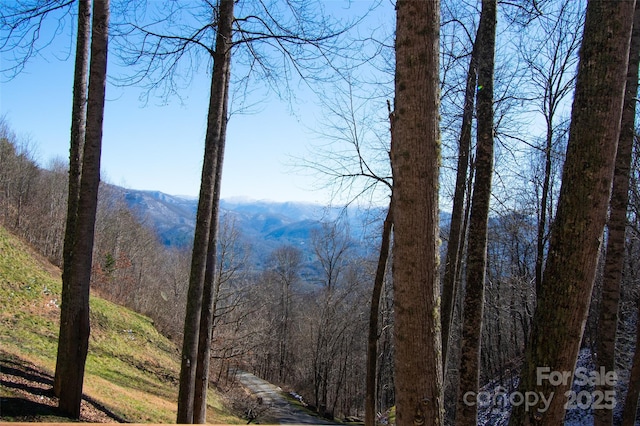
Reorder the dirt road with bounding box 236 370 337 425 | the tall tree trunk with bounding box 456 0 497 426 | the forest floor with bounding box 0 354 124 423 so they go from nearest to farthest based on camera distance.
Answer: the tall tree trunk with bounding box 456 0 497 426 < the forest floor with bounding box 0 354 124 423 < the dirt road with bounding box 236 370 337 425

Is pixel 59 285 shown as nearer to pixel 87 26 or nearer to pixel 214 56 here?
pixel 87 26

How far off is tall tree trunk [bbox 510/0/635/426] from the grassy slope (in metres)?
7.10

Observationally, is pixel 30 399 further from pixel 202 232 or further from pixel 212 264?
pixel 202 232

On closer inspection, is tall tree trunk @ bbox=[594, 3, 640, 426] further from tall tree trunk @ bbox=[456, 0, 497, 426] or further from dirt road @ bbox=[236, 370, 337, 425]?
dirt road @ bbox=[236, 370, 337, 425]

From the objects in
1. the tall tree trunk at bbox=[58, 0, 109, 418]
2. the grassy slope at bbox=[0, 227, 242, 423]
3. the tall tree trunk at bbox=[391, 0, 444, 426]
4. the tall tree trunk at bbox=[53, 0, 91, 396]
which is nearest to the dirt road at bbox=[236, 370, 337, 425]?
the grassy slope at bbox=[0, 227, 242, 423]

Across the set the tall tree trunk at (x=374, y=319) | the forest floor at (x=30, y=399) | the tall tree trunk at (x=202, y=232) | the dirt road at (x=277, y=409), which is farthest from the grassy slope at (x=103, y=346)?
the tall tree trunk at (x=374, y=319)

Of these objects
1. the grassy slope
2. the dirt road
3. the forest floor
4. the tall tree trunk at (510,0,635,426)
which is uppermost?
the tall tree trunk at (510,0,635,426)

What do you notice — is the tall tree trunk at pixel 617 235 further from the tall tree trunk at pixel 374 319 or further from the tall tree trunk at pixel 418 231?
the tall tree trunk at pixel 418 231

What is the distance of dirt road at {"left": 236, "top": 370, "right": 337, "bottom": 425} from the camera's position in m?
17.4

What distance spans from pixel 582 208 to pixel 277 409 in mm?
19951

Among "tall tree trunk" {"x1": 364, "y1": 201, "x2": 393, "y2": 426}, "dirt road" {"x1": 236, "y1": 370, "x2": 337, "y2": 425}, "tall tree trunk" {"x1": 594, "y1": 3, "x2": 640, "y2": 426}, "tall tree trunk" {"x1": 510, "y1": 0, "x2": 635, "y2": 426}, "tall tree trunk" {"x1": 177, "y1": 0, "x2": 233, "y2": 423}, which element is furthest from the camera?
"dirt road" {"x1": 236, "y1": 370, "x2": 337, "y2": 425}

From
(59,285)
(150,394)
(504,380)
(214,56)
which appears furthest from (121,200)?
(214,56)

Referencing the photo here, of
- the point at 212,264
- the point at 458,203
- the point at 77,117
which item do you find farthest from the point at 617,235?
the point at 77,117

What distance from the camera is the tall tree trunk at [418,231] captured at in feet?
6.61
